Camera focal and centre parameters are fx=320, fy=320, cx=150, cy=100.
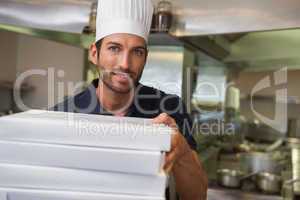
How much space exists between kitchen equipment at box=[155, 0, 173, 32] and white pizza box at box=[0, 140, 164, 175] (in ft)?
2.95

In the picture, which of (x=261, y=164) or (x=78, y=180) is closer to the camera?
(x=78, y=180)

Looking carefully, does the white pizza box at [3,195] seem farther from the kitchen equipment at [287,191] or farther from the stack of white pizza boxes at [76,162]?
the kitchen equipment at [287,191]

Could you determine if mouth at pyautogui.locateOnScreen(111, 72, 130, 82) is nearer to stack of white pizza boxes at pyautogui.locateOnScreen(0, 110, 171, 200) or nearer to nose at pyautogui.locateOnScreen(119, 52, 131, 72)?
nose at pyautogui.locateOnScreen(119, 52, 131, 72)

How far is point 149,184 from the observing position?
440 millimetres

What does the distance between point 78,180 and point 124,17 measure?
50cm

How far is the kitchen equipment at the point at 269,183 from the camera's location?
1466mm

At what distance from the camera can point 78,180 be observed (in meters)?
0.44

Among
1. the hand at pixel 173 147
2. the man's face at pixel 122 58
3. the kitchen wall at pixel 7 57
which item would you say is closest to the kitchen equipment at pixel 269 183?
the man's face at pixel 122 58

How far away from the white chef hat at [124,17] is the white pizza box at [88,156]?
0.42 metres

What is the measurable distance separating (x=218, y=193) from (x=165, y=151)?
42.1 inches

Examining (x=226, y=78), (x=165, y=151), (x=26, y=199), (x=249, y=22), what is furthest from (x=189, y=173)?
(x=226, y=78)

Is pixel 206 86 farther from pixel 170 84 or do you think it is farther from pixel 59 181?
pixel 59 181

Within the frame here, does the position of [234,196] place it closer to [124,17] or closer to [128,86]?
[128,86]

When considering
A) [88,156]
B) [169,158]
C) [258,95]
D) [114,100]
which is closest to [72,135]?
[88,156]
